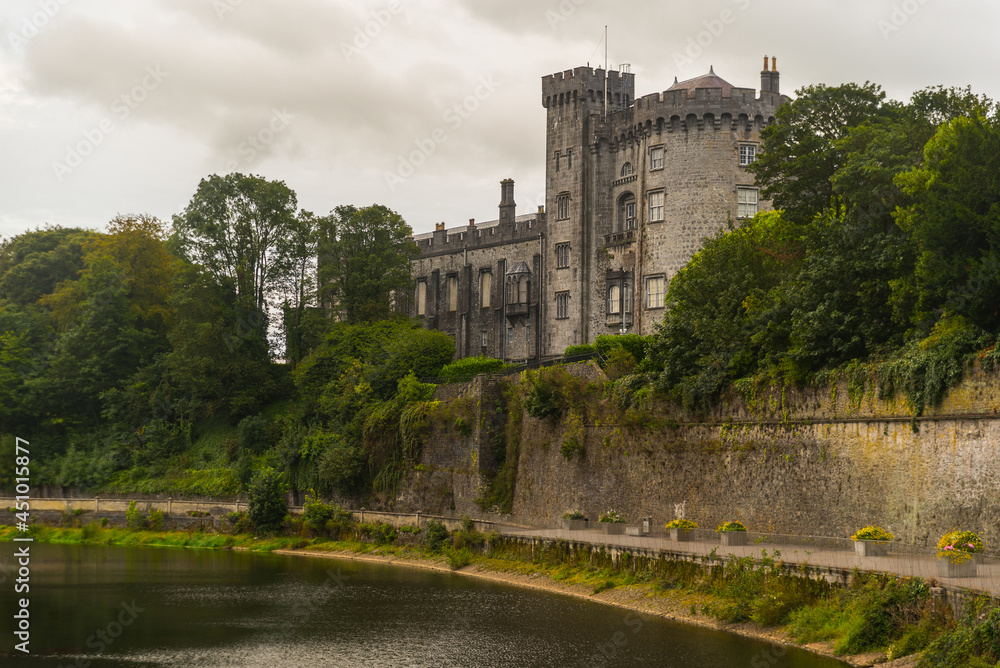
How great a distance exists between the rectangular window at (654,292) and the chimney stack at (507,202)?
1728cm

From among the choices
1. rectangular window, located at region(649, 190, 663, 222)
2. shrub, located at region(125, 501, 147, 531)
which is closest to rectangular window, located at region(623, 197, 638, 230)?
rectangular window, located at region(649, 190, 663, 222)

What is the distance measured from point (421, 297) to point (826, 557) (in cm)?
5269

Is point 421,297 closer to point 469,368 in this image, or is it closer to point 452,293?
point 452,293

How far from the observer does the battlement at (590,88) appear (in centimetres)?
5947

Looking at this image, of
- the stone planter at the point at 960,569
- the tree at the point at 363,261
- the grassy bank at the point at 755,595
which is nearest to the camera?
the grassy bank at the point at 755,595

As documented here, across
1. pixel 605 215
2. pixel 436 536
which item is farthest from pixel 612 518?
pixel 605 215

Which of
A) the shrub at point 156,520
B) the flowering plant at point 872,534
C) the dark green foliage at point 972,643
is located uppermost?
the flowering plant at point 872,534

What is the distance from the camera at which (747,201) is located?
Result: 5234 centimetres

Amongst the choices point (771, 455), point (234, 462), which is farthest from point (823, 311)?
point (234, 462)

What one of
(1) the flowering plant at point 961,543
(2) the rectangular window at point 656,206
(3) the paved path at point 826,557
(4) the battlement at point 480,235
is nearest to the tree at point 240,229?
(4) the battlement at point 480,235

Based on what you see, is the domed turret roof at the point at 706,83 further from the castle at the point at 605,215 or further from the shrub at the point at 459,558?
the shrub at the point at 459,558

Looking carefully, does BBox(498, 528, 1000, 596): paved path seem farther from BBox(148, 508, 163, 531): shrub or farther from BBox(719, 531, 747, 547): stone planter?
BBox(148, 508, 163, 531): shrub

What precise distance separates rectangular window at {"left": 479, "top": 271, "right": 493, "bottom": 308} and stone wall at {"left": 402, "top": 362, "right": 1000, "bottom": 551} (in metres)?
27.3

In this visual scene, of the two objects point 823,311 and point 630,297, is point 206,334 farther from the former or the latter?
point 823,311
